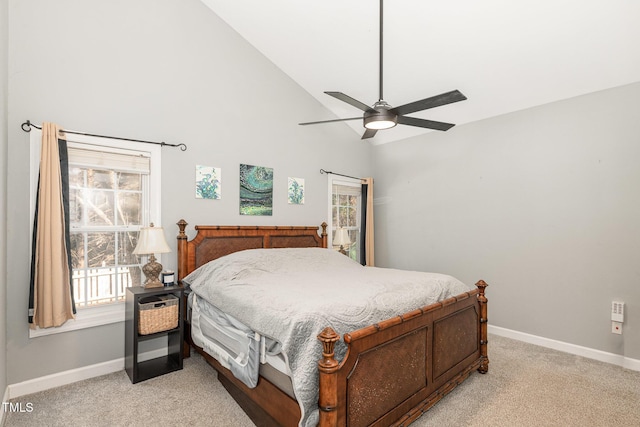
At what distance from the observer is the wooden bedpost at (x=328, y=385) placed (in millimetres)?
1544

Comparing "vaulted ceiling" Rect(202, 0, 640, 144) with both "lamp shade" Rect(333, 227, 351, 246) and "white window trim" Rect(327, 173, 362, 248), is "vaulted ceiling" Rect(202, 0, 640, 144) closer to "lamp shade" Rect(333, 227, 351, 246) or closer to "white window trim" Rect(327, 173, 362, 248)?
"white window trim" Rect(327, 173, 362, 248)

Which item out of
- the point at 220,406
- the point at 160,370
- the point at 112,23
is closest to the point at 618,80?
the point at 220,406

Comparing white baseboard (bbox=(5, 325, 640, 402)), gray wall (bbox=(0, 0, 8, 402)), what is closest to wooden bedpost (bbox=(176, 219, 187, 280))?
white baseboard (bbox=(5, 325, 640, 402))

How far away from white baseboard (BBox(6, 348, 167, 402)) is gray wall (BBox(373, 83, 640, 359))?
383cm

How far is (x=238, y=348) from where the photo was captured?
216cm

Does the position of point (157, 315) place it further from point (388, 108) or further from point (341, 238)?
point (388, 108)

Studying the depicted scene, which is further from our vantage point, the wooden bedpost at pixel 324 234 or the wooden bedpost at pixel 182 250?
the wooden bedpost at pixel 324 234

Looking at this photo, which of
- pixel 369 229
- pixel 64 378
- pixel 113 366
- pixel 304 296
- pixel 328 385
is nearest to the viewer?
pixel 328 385

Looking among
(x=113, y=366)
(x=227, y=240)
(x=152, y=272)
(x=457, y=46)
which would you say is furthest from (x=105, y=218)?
(x=457, y=46)

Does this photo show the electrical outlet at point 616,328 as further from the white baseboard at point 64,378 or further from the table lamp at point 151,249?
the white baseboard at point 64,378

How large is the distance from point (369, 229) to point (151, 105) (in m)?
3.41

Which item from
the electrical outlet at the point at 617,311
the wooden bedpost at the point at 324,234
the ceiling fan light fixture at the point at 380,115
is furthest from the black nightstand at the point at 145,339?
the electrical outlet at the point at 617,311

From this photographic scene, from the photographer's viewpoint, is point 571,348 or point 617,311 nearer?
point 617,311

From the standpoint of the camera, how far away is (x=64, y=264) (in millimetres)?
2590
